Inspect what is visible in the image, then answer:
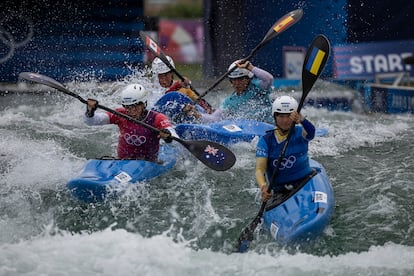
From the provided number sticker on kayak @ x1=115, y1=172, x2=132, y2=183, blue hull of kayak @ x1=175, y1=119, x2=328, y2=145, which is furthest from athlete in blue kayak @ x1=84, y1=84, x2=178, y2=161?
blue hull of kayak @ x1=175, y1=119, x2=328, y2=145

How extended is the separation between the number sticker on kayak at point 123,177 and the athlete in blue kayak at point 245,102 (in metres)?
2.22

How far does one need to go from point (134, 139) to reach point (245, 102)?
2257mm

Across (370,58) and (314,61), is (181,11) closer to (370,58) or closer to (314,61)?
(370,58)

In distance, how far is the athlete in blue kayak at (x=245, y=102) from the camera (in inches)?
388

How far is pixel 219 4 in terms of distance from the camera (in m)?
16.0

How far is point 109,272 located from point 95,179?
133cm

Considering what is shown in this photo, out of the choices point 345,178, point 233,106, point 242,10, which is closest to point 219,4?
point 242,10

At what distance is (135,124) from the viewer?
8.20 m

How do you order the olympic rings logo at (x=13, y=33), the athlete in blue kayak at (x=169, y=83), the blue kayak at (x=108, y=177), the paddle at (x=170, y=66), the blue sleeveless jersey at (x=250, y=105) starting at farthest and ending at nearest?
the olympic rings logo at (x=13, y=33) < the paddle at (x=170, y=66) < the athlete in blue kayak at (x=169, y=83) < the blue sleeveless jersey at (x=250, y=105) < the blue kayak at (x=108, y=177)

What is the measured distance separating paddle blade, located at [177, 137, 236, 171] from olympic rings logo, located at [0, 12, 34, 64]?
8.69m

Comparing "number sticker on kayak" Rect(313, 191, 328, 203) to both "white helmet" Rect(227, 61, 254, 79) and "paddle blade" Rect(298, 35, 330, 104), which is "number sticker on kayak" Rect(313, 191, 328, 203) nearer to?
"paddle blade" Rect(298, 35, 330, 104)

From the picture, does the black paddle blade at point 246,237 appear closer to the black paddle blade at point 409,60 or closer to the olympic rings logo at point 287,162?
the olympic rings logo at point 287,162

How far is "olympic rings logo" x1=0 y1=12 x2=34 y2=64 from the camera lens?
50.5ft

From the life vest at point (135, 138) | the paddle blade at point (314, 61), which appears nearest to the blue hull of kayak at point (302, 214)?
the paddle blade at point (314, 61)
